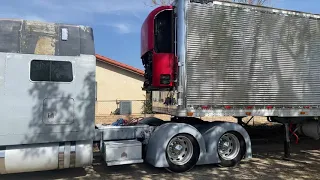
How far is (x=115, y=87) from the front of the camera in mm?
20203

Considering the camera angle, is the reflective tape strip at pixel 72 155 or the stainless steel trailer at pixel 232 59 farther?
the stainless steel trailer at pixel 232 59

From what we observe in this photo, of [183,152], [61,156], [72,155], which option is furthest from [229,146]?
[61,156]

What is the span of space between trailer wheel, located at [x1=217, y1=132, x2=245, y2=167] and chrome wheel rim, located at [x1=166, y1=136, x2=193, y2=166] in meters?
0.88

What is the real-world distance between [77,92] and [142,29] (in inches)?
119

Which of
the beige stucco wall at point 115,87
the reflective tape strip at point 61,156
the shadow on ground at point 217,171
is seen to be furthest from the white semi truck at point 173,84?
the beige stucco wall at point 115,87

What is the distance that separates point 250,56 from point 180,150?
287cm

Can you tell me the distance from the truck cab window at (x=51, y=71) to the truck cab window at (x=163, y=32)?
7.37 feet

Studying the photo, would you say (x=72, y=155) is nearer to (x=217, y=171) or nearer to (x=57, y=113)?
(x=57, y=113)

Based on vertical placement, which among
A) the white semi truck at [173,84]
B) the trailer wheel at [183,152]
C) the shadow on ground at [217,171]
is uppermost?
the white semi truck at [173,84]

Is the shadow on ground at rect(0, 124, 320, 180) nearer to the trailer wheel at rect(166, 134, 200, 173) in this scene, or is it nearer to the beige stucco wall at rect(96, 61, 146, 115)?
the trailer wheel at rect(166, 134, 200, 173)

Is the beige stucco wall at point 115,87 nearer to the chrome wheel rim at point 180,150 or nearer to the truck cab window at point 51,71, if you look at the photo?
the chrome wheel rim at point 180,150

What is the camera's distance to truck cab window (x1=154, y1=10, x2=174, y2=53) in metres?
7.45

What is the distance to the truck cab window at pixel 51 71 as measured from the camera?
19.4ft

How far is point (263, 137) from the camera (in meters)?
11.1
